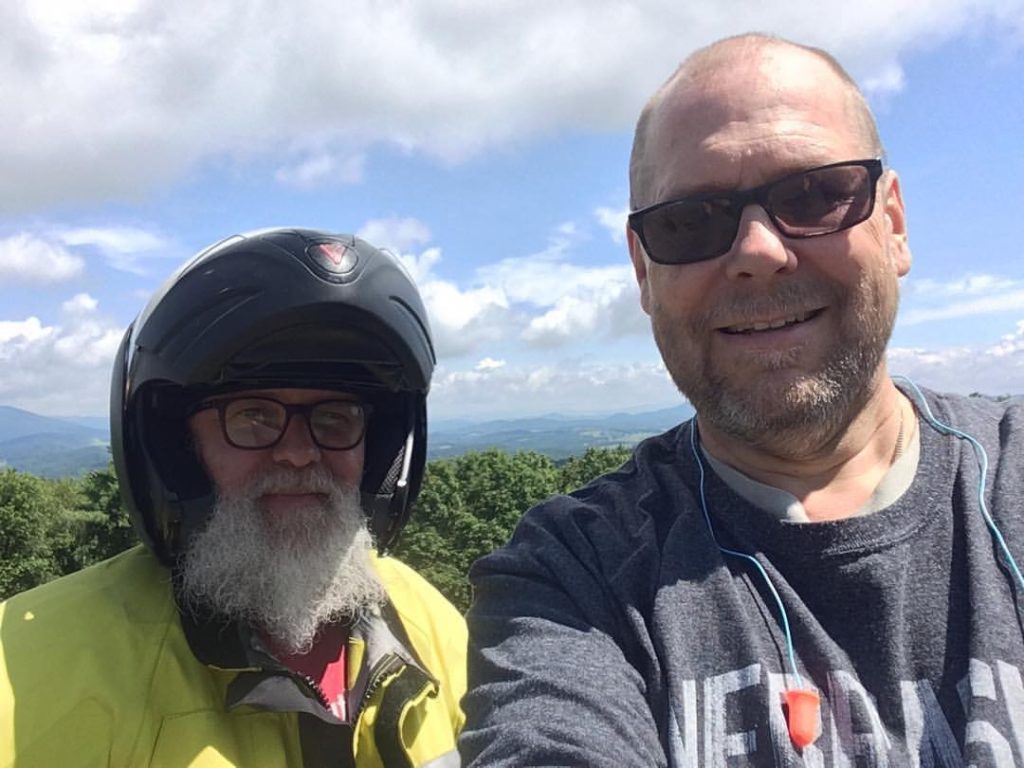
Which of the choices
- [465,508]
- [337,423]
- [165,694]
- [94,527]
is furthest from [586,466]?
[165,694]

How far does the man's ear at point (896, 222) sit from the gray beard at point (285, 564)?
6.56ft

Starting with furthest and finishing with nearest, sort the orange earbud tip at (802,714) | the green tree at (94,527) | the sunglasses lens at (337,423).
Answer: the green tree at (94,527) < the sunglasses lens at (337,423) < the orange earbud tip at (802,714)

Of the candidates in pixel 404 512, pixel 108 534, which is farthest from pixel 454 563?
pixel 404 512

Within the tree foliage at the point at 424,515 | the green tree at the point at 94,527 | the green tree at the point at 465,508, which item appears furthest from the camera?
the green tree at the point at 465,508

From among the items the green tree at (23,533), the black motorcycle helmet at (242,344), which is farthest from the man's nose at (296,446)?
the green tree at (23,533)

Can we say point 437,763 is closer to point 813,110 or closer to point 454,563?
point 813,110

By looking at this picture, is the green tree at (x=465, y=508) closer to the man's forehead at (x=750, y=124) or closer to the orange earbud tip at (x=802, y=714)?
the man's forehead at (x=750, y=124)

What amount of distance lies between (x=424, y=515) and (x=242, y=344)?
125ft

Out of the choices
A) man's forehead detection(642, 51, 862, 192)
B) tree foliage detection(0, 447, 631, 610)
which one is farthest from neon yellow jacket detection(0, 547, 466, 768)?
tree foliage detection(0, 447, 631, 610)

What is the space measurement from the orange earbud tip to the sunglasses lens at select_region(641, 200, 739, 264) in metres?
1.15

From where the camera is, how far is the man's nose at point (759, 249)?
2186 mm

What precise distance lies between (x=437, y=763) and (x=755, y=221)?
1.81 meters

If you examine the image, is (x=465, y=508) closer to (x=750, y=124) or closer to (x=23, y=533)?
(x=23, y=533)

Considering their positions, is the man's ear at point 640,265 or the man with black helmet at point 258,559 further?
the man's ear at point 640,265
